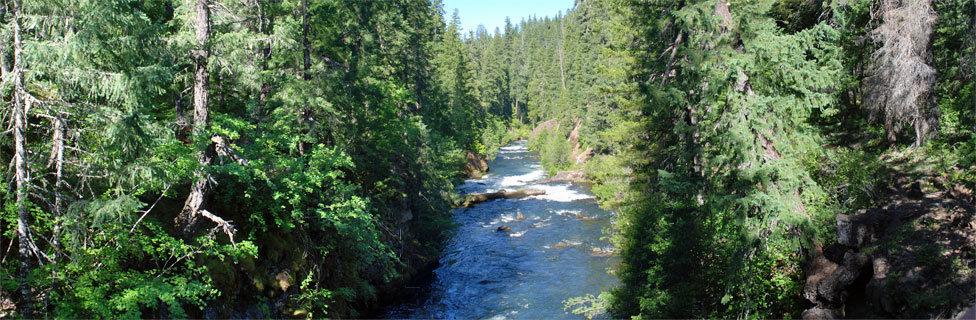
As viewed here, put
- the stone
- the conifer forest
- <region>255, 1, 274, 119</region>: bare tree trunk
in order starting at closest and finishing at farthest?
the conifer forest → the stone → <region>255, 1, 274, 119</region>: bare tree trunk

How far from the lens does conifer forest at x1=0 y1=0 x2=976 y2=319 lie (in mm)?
6832

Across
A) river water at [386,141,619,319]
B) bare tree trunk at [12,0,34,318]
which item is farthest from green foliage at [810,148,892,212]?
bare tree trunk at [12,0,34,318]

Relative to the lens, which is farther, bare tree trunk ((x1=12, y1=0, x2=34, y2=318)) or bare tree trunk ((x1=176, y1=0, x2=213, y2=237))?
bare tree trunk ((x1=176, y1=0, x2=213, y2=237))

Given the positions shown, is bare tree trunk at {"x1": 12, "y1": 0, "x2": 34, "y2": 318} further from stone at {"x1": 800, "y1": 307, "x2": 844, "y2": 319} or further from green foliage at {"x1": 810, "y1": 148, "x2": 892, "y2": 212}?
green foliage at {"x1": 810, "y1": 148, "x2": 892, "y2": 212}

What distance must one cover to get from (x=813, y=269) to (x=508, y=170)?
40.6 meters

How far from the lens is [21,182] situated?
6.39m

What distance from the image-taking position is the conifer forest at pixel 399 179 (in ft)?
→ 22.4

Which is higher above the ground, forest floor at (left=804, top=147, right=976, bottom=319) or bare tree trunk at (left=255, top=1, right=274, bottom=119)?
bare tree trunk at (left=255, top=1, right=274, bottom=119)

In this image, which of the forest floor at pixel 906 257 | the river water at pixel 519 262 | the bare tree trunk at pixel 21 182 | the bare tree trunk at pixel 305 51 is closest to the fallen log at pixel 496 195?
the river water at pixel 519 262

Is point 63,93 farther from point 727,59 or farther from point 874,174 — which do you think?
point 874,174

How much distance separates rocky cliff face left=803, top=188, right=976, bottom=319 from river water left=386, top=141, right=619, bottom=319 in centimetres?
780

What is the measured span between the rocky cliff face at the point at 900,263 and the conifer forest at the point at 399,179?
4 centimetres

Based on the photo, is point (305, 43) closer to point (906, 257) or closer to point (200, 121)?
point (200, 121)

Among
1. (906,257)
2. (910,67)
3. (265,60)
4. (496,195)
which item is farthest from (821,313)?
(496,195)
